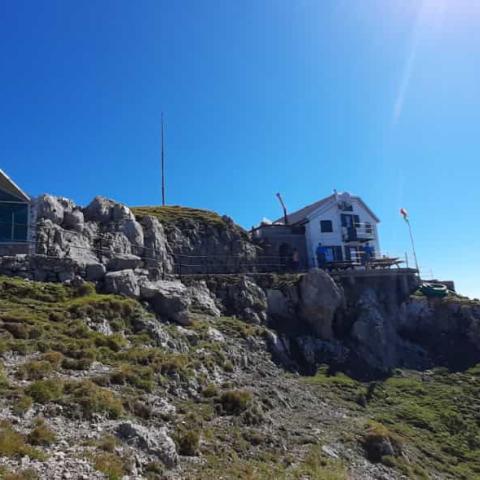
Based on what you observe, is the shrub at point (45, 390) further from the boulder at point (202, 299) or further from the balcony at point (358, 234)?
the balcony at point (358, 234)

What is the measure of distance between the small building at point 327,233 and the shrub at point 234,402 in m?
32.9

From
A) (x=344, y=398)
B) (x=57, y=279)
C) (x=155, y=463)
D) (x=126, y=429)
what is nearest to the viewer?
(x=155, y=463)

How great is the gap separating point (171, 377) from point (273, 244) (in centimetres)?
3635

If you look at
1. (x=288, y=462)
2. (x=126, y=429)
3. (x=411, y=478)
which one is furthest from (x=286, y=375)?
(x=126, y=429)

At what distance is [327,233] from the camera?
59.1m

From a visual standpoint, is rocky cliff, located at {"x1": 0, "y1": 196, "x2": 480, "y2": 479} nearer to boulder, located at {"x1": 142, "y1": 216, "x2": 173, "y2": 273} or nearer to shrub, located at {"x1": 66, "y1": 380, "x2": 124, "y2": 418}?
shrub, located at {"x1": 66, "y1": 380, "x2": 124, "y2": 418}

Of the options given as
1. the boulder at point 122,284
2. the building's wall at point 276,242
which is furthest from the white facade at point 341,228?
the boulder at point 122,284

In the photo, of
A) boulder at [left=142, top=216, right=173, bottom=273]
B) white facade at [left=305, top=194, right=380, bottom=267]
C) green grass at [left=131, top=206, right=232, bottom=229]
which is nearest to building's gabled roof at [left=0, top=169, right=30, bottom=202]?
boulder at [left=142, top=216, right=173, bottom=273]

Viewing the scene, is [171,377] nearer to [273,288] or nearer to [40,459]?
[40,459]

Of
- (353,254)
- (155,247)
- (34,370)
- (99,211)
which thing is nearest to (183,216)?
(155,247)

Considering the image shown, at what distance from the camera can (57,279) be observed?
26.8 meters

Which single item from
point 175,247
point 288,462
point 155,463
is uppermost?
point 175,247

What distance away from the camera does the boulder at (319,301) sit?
134 feet

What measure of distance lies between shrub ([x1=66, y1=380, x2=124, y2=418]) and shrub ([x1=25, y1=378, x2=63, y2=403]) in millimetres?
430
